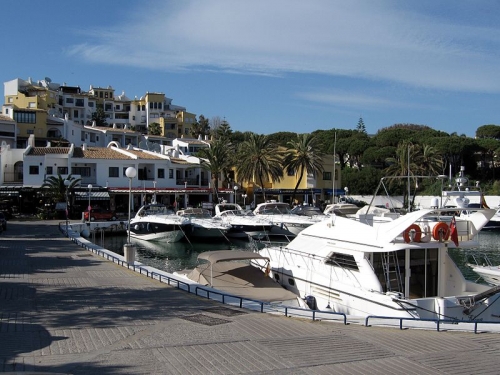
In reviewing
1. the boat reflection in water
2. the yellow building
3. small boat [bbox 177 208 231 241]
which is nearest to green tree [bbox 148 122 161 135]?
the yellow building

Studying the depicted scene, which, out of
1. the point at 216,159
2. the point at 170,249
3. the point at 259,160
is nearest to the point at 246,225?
the point at 170,249

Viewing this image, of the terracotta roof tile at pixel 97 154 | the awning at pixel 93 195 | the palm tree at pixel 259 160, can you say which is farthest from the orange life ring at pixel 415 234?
the terracotta roof tile at pixel 97 154

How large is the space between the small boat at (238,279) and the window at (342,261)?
162 centimetres

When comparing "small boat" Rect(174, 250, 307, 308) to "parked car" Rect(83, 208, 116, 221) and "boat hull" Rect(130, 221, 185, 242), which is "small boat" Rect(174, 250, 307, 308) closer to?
"boat hull" Rect(130, 221, 185, 242)

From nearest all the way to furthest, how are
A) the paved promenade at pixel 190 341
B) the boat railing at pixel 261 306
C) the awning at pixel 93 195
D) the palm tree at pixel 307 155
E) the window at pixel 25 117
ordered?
the paved promenade at pixel 190 341, the boat railing at pixel 261 306, the awning at pixel 93 195, the palm tree at pixel 307 155, the window at pixel 25 117

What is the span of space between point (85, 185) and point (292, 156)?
77.5 feet

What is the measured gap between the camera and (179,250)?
1510 inches

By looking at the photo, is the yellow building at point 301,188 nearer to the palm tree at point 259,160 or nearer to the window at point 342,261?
the palm tree at point 259,160

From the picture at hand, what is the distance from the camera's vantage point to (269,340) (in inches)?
393

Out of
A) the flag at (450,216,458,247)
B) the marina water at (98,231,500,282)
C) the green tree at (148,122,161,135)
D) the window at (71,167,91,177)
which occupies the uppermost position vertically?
the green tree at (148,122,161,135)

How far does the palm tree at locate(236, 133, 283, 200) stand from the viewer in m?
58.6

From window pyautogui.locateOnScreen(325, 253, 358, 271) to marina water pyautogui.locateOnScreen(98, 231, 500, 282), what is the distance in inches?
534

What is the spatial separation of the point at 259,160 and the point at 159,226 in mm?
19672

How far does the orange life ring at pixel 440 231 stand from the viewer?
15.0m
